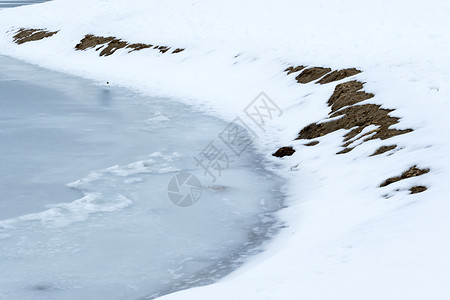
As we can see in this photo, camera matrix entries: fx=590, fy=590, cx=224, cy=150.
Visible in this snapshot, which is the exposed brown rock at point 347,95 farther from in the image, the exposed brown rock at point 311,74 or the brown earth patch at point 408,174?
the brown earth patch at point 408,174

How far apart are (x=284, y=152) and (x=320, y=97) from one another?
275 centimetres

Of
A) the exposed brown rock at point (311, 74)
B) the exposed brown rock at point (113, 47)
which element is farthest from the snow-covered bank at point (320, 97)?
the exposed brown rock at point (113, 47)

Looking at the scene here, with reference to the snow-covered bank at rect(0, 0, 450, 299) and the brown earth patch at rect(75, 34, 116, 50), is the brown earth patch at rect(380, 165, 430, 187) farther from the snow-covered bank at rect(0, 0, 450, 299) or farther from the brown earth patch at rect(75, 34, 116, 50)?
the brown earth patch at rect(75, 34, 116, 50)

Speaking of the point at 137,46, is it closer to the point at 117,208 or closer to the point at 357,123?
the point at 357,123

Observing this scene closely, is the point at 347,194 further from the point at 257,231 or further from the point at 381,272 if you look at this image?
the point at 381,272

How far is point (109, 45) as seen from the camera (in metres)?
26.1

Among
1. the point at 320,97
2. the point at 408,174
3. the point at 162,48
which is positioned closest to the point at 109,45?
the point at 162,48

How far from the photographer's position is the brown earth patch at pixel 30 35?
31995 mm

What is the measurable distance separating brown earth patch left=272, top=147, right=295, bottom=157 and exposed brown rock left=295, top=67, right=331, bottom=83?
4.18 m

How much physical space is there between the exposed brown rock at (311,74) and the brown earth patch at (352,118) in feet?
6.11

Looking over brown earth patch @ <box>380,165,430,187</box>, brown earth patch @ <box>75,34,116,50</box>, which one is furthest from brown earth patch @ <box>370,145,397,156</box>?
brown earth patch @ <box>75,34,116,50</box>

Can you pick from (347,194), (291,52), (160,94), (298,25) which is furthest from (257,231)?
(298,25)

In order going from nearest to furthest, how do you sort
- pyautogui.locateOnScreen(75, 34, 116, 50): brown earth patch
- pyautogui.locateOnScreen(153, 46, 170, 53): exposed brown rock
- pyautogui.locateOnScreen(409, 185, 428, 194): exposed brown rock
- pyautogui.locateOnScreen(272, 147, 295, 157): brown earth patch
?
pyautogui.locateOnScreen(409, 185, 428, 194): exposed brown rock, pyautogui.locateOnScreen(272, 147, 295, 157): brown earth patch, pyautogui.locateOnScreen(153, 46, 170, 53): exposed brown rock, pyautogui.locateOnScreen(75, 34, 116, 50): brown earth patch

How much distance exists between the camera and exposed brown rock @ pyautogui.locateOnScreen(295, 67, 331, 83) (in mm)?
14695
